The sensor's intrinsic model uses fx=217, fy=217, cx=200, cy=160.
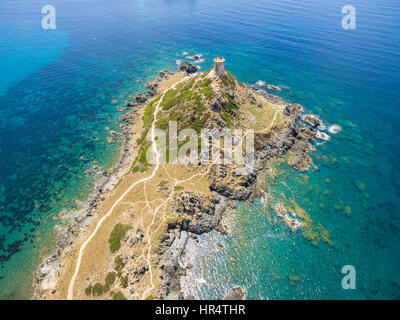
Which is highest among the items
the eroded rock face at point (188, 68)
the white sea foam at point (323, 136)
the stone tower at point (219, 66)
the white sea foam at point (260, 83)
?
the stone tower at point (219, 66)

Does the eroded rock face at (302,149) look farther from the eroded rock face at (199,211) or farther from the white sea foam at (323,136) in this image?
the eroded rock face at (199,211)

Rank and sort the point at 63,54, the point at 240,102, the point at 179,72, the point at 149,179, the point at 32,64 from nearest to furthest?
1. the point at 149,179
2. the point at 240,102
3. the point at 179,72
4. the point at 32,64
5. the point at 63,54

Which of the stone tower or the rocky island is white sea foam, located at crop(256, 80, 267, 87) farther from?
the stone tower

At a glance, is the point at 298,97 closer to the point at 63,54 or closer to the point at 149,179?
the point at 149,179

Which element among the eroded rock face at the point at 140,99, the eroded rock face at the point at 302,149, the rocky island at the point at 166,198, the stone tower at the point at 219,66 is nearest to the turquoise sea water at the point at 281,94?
the eroded rock face at the point at 302,149

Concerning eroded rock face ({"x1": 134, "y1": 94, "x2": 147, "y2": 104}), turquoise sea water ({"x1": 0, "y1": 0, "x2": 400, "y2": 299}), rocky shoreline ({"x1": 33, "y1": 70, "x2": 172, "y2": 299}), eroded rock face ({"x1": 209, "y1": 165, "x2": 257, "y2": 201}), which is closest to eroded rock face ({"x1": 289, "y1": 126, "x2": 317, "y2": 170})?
turquoise sea water ({"x1": 0, "y1": 0, "x2": 400, "y2": 299})

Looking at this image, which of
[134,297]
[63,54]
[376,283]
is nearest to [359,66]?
[376,283]
